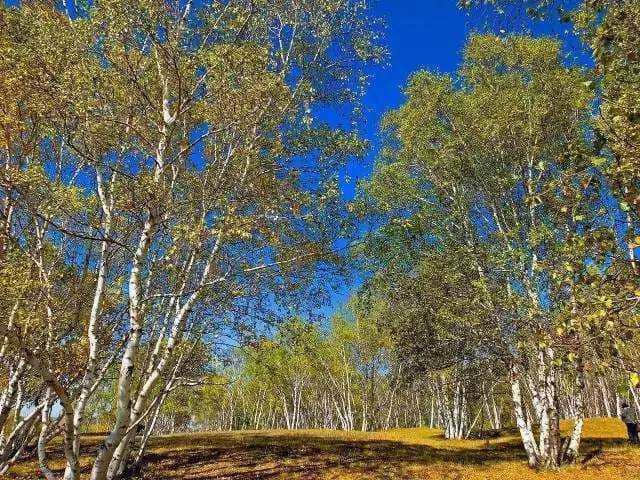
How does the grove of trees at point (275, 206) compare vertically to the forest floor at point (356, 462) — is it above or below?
above

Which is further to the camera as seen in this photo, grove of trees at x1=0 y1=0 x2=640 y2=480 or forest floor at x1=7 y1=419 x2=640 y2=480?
forest floor at x1=7 y1=419 x2=640 y2=480

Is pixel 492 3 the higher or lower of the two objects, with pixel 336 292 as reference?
higher

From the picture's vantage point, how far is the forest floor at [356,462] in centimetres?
1830

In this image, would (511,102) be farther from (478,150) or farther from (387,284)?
(387,284)

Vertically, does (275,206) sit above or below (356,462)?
above

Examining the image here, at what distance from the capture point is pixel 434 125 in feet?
71.4

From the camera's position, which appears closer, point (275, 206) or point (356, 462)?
point (275, 206)

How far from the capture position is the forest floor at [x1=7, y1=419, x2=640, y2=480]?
18297mm

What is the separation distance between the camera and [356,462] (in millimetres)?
21312

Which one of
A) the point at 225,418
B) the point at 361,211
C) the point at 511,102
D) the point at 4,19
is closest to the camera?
the point at 4,19

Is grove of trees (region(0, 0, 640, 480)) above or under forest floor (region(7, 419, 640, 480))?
above

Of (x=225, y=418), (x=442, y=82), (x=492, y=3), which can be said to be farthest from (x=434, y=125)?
(x=225, y=418)

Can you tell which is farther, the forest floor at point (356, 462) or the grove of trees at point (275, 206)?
the forest floor at point (356, 462)

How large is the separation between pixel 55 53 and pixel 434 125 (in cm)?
1653
